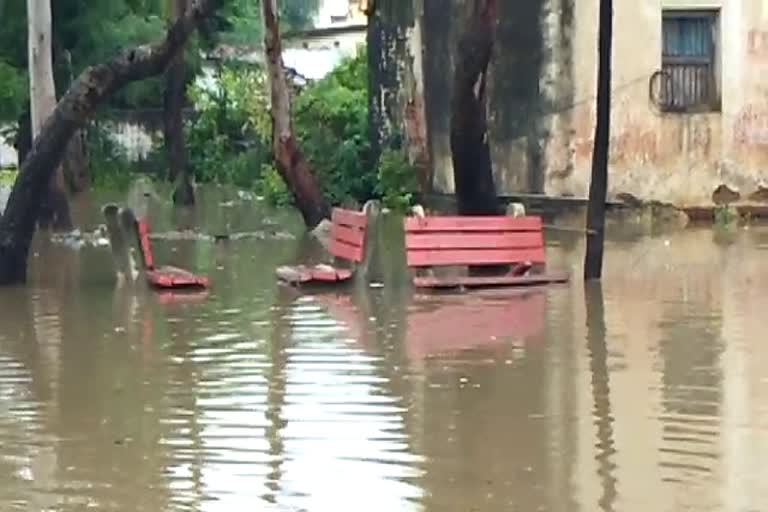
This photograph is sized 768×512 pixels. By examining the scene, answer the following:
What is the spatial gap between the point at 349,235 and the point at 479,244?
1.60 meters

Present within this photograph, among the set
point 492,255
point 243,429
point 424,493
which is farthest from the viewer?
point 492,255

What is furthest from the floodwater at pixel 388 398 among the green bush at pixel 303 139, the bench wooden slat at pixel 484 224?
the green bush at pixel 303 139

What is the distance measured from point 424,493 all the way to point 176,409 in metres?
2.75

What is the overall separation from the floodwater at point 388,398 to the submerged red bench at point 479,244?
609mm

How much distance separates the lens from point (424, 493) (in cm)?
789

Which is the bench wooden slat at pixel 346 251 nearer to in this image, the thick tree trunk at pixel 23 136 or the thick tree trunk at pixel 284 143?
the thick tree trunk at pixel 284 143

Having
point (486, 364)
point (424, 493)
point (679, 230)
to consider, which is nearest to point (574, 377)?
point (486, 364)

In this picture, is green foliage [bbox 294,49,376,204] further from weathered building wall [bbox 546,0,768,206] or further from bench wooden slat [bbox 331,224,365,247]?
bench wooden slat [bbox 331,224,365,247]

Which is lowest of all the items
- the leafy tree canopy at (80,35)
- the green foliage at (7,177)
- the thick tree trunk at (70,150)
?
the green foliage at (7,177)

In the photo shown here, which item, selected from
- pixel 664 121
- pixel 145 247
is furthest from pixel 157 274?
pixel 664 121

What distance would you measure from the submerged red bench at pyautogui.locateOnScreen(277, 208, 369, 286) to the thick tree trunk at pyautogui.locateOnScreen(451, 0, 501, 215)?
1462 mm

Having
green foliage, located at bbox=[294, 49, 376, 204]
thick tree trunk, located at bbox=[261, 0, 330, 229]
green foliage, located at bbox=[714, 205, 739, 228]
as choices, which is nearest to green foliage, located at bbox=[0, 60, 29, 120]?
thick tree trunk, located at bbox=[261, 0, 330, 229]

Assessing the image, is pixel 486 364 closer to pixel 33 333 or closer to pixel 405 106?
pixel 33 333

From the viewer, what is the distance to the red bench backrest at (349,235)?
17.4 metres
